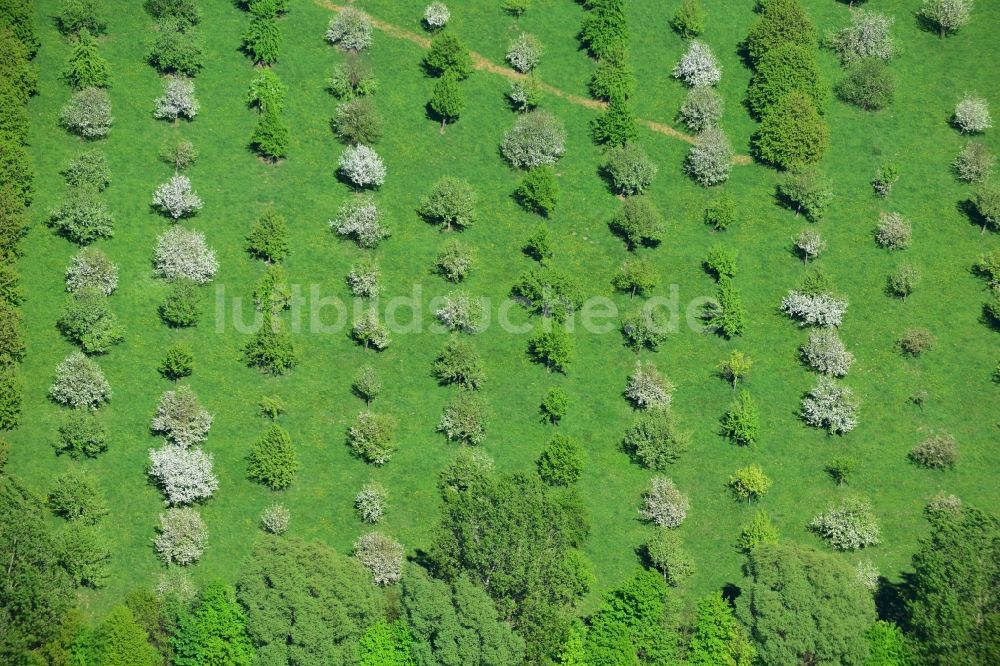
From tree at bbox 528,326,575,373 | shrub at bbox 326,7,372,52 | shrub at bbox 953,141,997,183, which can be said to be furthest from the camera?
shrub at bbox 326,7,372,52

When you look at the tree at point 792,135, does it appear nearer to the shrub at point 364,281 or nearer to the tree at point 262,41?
the shrub at point 364,281

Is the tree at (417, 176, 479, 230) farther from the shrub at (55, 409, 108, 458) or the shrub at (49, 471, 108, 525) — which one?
the shrub at (49, 471, 108, 525)

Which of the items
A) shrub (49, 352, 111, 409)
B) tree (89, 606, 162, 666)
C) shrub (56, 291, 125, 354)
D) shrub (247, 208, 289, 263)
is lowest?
tree (89, 606, 162, 666)

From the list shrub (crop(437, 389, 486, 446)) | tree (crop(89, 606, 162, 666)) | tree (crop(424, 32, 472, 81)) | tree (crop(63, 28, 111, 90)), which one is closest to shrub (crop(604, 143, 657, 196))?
tree (crop(424, 32, 472, 81))

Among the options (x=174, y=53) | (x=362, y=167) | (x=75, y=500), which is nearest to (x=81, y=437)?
(x=75, y=500)

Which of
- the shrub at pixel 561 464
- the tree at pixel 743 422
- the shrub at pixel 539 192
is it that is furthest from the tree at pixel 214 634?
the shrub at pixel 539 192
